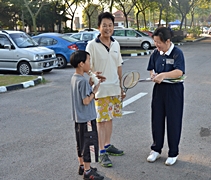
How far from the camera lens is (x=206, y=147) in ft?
14.7

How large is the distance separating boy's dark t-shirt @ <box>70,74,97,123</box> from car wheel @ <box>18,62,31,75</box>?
8.55 metres

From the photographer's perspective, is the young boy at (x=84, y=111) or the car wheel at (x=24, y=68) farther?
the car wheel at (x=24, y=68)

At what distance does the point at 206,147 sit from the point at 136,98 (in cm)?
328

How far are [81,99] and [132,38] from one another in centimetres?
2093

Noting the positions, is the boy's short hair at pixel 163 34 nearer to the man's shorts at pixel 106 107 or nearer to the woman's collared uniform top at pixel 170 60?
the woman's collared uniform top at pixel 170 60

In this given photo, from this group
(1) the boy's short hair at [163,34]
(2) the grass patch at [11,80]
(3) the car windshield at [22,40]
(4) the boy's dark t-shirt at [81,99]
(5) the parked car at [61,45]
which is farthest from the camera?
(5) the parked car at [61,45]

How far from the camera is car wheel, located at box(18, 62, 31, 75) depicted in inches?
456

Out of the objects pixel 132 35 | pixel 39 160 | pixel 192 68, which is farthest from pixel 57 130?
pixel 132 35

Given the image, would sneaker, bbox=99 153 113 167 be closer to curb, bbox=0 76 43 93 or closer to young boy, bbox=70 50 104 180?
young boy, bbox=70 50 104 180

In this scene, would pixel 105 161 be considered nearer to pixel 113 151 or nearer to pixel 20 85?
pixel 113 151

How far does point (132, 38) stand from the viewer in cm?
2380

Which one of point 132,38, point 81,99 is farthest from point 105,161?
point 132,38

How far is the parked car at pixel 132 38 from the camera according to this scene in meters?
23.5

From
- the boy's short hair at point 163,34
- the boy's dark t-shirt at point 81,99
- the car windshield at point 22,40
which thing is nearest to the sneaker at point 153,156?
the boy's dark t-shirt at point 81,99
